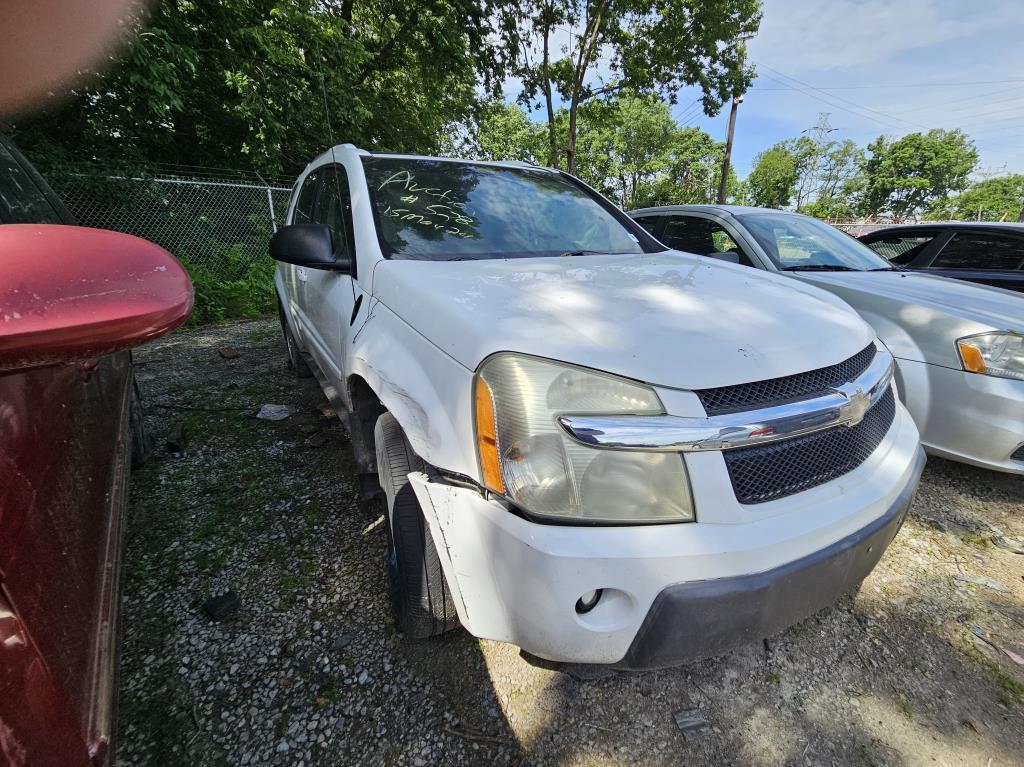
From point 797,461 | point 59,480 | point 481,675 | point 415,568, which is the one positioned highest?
point 59,480

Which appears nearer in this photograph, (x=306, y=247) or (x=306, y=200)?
(x=306, y=247)

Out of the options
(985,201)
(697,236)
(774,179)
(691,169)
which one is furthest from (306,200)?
(985,201)

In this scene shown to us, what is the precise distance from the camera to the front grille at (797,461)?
1144 mm

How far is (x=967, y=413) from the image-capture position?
2.36 m

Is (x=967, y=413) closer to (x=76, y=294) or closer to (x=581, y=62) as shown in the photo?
(x=76, y=294)

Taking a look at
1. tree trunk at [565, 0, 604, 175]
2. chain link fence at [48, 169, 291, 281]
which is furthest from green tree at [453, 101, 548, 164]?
chain link fence at [48, 169, 291, 281]

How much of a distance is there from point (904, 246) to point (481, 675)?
20.9 ft

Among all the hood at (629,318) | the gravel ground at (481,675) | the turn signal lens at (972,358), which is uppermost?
the hood at (629,318)

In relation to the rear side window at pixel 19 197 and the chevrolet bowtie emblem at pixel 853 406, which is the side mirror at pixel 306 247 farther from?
the chevrolet bowtie emblem at pixel 853 406

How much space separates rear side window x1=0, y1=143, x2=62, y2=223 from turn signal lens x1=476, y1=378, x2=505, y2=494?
163cm

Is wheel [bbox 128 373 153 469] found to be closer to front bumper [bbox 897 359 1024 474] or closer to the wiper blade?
front bumper [bbox 897 359 1024 474]

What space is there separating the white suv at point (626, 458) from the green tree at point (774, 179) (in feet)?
Result: 190

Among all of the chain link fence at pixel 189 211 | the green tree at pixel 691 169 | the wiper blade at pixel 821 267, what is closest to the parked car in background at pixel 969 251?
the wiper blade at pixel 821 267

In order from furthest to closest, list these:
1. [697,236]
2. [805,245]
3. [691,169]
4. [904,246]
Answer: [691,169] → [904,246] → [697,236] → [805,245]
